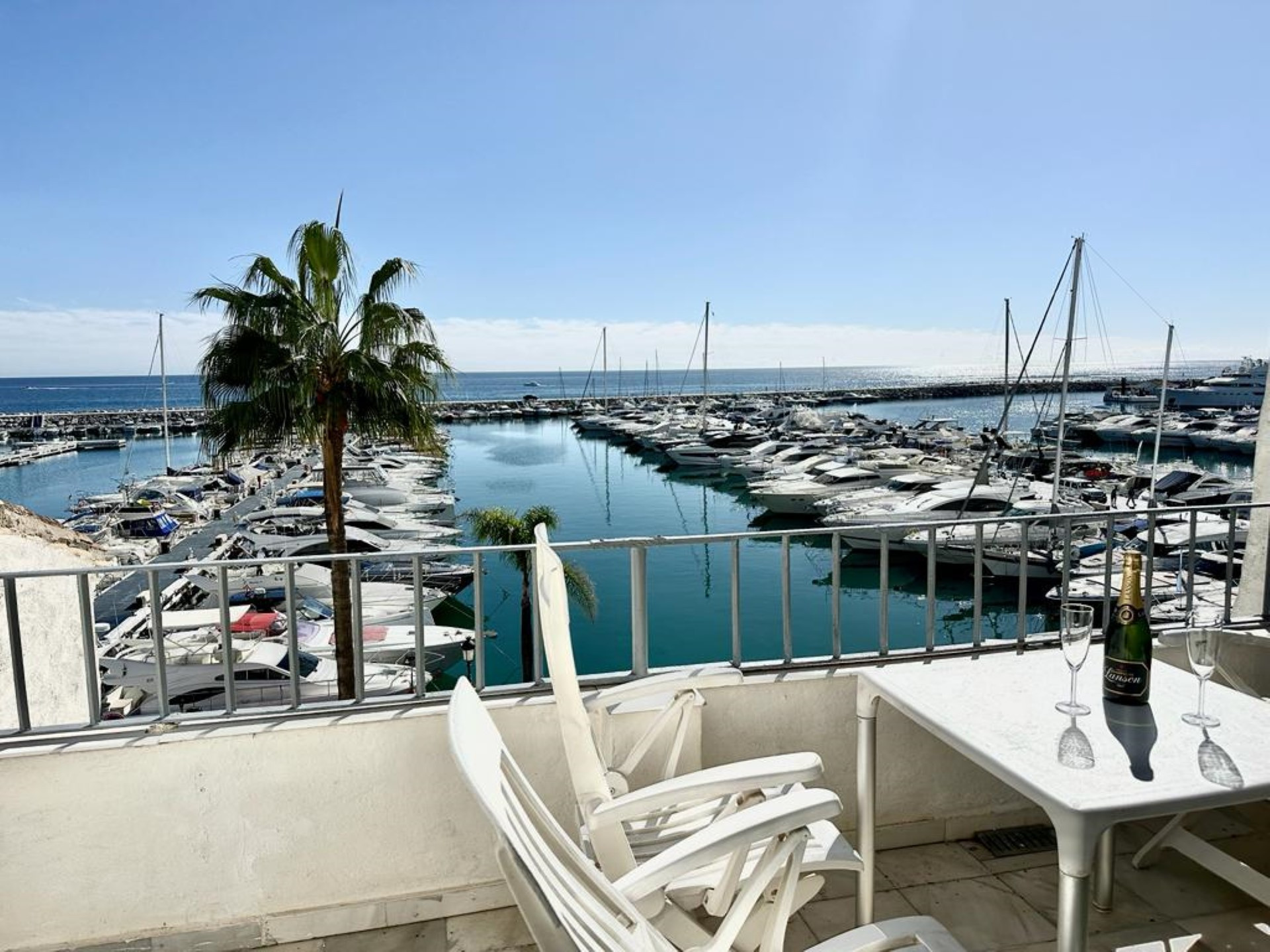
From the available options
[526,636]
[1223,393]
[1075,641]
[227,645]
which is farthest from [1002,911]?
[1223,393]

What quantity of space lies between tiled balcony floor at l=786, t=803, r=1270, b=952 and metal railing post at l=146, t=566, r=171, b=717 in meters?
2.06

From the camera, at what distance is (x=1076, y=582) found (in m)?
17.2

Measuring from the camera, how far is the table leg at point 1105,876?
2.55m

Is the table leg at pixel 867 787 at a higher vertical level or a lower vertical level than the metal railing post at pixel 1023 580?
lower

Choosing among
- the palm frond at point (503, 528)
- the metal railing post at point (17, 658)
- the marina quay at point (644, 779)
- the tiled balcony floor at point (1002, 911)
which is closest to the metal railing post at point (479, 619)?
the marina quay at point (644, 779)

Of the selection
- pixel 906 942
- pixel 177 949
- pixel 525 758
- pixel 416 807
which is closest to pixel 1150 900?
pixel 906 942

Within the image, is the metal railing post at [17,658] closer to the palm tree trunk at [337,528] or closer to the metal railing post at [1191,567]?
the metal railing post at [1191,567]

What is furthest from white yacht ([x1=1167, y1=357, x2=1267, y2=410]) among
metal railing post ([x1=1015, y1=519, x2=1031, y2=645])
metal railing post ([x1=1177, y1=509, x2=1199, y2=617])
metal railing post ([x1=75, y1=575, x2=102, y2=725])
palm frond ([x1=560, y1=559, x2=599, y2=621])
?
metal railing post ([x1=75, y1=575, x2=102, y2=725])

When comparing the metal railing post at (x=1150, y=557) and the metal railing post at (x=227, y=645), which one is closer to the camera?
the metal railing post at (x=227, y=645)

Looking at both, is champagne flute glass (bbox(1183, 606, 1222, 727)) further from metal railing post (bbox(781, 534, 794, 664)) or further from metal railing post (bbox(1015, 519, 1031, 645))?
metal railing post (bbox(781, 534, 794, 664))

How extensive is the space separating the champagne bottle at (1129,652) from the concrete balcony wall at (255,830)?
48.7 inches

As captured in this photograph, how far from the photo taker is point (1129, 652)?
77.0 inches

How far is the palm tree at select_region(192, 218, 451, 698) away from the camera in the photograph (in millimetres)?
12461

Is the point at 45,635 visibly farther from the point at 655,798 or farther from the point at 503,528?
the point at 503,528
